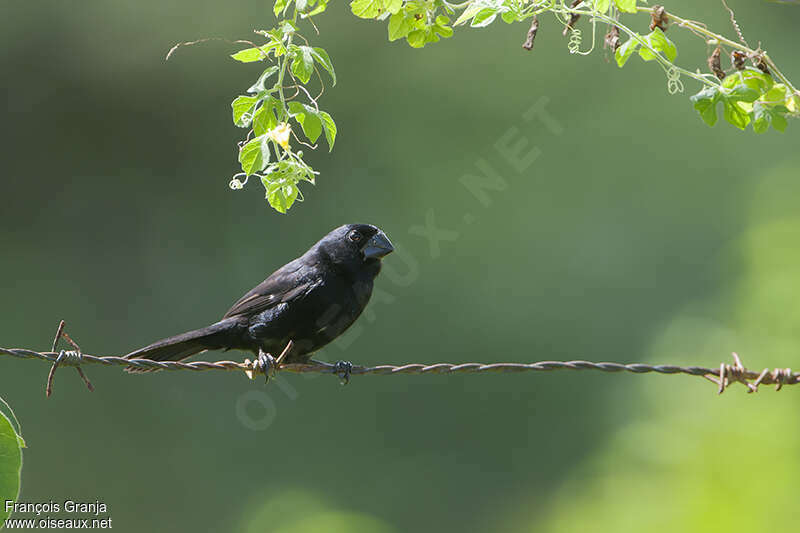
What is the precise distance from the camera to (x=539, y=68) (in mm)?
11289

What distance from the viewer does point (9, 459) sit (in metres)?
1.93

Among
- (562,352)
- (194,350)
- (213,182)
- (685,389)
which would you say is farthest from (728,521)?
→ (213,182)

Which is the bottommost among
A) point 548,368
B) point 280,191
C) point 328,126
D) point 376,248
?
point 548,368

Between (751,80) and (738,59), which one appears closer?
(751,80)

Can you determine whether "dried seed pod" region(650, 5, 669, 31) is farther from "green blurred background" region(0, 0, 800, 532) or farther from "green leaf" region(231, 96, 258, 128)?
"green blurred background" region(0, 0, 800, 532)

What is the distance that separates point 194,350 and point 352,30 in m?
8.24

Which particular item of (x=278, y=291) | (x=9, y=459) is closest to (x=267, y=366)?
(x=278, y=291)

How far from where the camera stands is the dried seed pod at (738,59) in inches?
100

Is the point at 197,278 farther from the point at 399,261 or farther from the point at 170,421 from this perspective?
the point at 399,261

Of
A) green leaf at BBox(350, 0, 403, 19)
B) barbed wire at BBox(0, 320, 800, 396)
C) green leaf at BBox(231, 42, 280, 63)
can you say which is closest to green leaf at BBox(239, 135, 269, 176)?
green leaf at BBox(231, 42, 280, 63)

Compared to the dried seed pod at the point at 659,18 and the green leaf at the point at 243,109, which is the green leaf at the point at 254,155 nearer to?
the green leaf at the point at 243,109

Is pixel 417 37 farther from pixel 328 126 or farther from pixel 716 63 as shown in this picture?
pixel 716 63

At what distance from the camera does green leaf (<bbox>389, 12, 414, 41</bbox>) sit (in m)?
2.59

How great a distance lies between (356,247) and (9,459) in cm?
223
